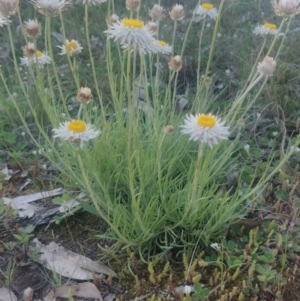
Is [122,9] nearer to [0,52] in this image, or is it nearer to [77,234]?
[0,52]

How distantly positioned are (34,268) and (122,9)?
2278 millimetres

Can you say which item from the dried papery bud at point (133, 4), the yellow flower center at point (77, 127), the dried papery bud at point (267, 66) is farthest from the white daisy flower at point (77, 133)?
the dried papery bud at point (267, 66)

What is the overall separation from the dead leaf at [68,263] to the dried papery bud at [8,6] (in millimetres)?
712

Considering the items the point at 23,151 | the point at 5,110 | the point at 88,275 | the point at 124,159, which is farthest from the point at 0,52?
the point at 88,275

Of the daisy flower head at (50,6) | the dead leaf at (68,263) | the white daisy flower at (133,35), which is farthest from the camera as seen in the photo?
the dead leaf at (68,263)

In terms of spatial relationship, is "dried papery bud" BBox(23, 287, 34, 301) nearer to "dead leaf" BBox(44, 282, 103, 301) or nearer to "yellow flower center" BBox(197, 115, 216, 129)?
"dead leaf" BBox(44, 282, 103, 301)

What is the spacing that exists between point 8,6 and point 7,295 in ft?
2.67

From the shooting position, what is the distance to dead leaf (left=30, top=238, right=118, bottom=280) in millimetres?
1618

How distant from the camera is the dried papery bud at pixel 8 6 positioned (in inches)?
58.6

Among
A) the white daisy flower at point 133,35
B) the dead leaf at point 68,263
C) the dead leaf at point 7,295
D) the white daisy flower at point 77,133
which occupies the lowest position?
the dead leaf at point 7,295

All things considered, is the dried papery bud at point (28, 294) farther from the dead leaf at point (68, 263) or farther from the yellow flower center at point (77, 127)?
the yellow flower center at point (77, 127)

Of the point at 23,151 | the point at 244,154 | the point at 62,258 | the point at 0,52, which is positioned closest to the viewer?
the point at 62,258

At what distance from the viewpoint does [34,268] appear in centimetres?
167

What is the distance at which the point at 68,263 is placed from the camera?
1.67 m
